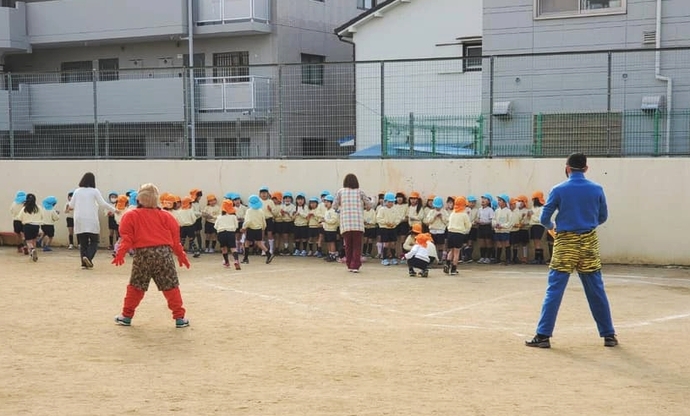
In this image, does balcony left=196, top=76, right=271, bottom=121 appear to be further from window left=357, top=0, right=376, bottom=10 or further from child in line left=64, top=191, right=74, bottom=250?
window left=357, top=0, right=376, bottom=10

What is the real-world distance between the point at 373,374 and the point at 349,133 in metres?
11.5

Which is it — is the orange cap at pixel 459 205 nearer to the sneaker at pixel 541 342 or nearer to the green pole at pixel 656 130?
the green pole at pixel 656 130

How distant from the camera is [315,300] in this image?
12023 mm

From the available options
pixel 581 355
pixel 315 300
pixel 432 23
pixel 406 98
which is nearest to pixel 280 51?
pixel 432 23

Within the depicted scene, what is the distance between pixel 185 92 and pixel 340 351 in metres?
12.7

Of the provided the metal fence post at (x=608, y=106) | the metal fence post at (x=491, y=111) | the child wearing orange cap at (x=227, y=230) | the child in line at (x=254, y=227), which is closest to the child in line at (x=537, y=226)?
the metal fence post at (x=491, y=111)

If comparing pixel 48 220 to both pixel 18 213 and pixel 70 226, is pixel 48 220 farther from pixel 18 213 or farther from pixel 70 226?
pixel 70 226

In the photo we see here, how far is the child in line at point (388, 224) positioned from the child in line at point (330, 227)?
37.4 inches

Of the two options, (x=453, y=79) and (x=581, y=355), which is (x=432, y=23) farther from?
(x=581, y=355)

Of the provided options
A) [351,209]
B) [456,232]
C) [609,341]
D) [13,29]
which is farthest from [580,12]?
[13,29]

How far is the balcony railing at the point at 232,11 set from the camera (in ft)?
91.5

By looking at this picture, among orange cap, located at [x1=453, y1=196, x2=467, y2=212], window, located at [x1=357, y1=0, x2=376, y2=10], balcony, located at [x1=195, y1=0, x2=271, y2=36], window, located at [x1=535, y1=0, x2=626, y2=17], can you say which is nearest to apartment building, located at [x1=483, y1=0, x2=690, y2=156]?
orange cap, located at [x1=453, y1=196, x2=467, y2=212]

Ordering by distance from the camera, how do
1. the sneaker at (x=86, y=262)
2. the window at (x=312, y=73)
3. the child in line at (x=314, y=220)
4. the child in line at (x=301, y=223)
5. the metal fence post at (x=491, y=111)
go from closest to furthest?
the sneaker at (x=86, y=262)
the metal fence post at (x=491, y=111)
the child in line at (x=314, y=220)
the child in line at (x=301, y=223)
the window at (x=312, y=73)

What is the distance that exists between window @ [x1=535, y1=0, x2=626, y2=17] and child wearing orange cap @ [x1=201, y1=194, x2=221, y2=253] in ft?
30.8
